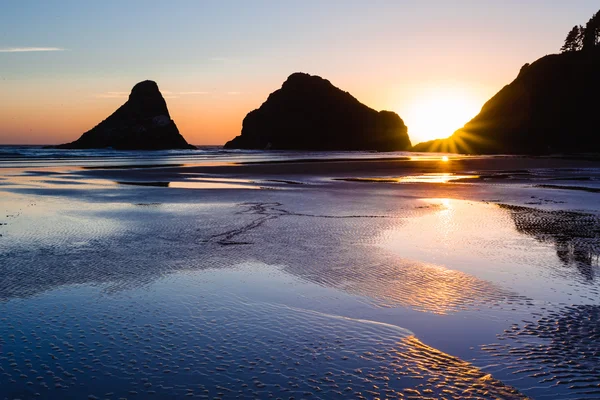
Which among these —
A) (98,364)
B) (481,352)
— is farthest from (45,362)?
(481,352)

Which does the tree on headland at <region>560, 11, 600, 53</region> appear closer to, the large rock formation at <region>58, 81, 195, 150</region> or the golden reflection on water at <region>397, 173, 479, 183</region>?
the golden reflection on water at <region>397, 173, 479, 183</region>

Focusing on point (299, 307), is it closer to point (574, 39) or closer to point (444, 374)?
point (444, 374)

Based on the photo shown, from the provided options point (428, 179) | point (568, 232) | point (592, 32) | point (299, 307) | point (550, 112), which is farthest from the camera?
point (592, 32)

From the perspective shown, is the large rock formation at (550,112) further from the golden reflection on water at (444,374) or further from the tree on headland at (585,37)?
the golden reflection on water at (444,374)

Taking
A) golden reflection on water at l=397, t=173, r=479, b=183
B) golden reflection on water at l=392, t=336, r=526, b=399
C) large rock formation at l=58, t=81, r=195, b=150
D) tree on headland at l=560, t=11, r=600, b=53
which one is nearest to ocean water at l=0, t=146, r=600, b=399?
golden reflection on water at l=392, t=336, r=526, b=399

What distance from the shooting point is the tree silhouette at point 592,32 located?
110 m

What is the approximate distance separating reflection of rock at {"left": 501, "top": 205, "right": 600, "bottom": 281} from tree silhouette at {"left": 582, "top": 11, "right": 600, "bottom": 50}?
115 m

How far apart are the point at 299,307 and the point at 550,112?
107858 mm

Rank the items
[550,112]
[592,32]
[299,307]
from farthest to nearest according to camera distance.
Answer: [592,32]
[550,112]
[299,307]

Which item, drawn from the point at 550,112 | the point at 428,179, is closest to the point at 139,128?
the point at 550,112

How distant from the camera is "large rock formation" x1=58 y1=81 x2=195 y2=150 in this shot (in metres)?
157

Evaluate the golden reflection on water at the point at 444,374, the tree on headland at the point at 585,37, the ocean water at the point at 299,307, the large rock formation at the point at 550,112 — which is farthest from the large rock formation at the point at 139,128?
the golden reflection on water at the point at 444,374

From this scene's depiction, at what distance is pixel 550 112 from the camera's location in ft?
325

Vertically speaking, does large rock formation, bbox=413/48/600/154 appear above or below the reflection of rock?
above
